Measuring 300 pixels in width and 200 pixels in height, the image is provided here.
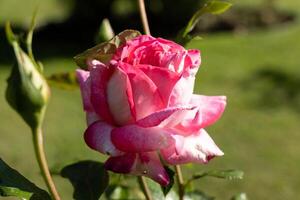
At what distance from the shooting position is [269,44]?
18.0ft

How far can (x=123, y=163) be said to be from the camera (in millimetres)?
583

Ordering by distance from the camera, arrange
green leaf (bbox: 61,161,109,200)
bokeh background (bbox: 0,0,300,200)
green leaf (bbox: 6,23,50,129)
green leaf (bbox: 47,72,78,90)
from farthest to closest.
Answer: bokeh background (bbox: 0,0,300,200) → green leaf (bbox: 47,72,78,90) → green leaf (bbox: 61,161,109,200) → green leaf (bbox: 6,23,50,129)

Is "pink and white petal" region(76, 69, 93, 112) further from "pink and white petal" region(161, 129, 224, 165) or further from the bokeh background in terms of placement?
the bokeh background

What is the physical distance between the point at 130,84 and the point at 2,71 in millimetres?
4466

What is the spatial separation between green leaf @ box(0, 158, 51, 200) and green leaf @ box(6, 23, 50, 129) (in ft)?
0.20

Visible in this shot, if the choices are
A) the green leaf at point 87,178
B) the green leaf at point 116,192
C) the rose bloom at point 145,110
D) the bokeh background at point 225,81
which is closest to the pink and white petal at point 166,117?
the rose bloom at point 145,110

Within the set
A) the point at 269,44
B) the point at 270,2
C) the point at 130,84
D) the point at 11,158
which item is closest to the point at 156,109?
the point at 130,84

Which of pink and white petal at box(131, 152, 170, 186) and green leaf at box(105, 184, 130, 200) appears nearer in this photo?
pink and white petal at box(131, 152, 170, 186)

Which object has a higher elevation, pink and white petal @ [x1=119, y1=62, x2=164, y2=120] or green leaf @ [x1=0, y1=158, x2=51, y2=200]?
pink and white petal @ [x1=119, y1=62, x2=164, y2=120]

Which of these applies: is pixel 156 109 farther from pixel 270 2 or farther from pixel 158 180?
pixel 270 2

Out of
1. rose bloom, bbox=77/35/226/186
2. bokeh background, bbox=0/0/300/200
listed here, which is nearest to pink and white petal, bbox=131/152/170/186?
rose bloom, bbox=77/35/226/186

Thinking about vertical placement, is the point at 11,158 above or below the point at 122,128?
below

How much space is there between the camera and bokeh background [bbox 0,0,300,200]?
3.54 m

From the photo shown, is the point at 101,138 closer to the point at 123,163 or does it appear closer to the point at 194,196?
the point at 123,163
